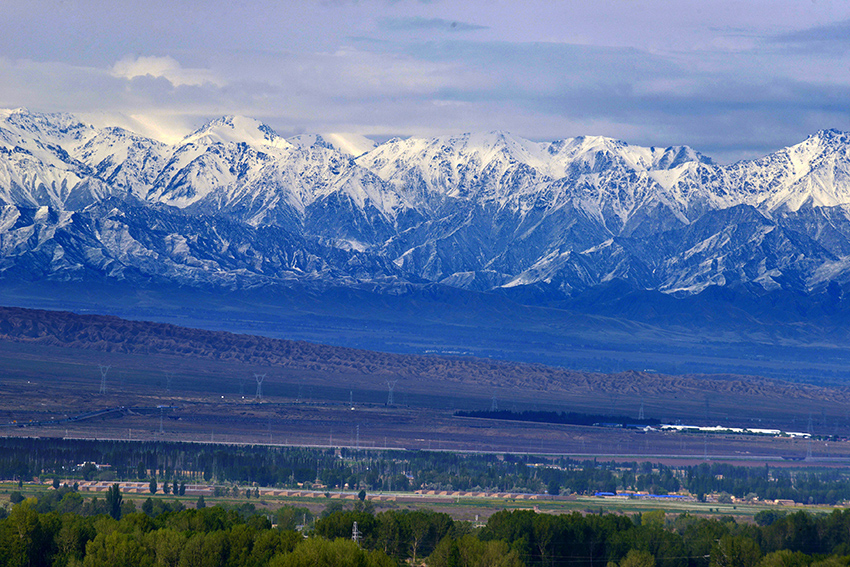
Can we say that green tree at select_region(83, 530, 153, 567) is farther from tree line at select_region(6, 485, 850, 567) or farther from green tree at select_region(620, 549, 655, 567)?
green tree at select_region(620, 549, 655, 567)

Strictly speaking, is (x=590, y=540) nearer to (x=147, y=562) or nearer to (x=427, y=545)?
(x=427, y=545)

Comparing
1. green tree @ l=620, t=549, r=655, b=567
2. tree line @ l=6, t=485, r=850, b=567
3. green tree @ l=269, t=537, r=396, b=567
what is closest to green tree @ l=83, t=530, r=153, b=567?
tree line @ l=6, t=485, r=850, b=567

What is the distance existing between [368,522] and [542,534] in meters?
15.6

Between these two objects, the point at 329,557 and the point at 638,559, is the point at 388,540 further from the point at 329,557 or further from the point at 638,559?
the point at 329,557

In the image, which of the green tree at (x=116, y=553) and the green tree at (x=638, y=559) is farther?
the green tree at (x=638, y=559)

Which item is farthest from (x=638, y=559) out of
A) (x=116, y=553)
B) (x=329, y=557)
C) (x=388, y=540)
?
(x=116, y=553)

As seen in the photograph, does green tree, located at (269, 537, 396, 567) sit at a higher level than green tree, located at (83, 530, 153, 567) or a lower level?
higher

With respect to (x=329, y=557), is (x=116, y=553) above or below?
below

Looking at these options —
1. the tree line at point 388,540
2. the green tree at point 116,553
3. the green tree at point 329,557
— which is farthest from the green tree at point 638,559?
the green tree at point 116,553

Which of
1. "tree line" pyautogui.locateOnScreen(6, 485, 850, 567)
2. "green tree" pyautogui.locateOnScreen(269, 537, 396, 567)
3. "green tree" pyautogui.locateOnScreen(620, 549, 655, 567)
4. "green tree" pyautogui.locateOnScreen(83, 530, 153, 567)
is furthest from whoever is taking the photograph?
"green tree" pyautogui.locateOnScreen(620, 549, 655, 567)

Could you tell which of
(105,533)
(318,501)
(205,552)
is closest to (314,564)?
(205,552)

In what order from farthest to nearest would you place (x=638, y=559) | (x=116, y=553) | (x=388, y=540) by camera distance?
(x=388, y=540), (x=638, y=559), (x=116, y=553)

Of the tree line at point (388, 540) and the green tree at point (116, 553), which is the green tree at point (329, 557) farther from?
the green tree at point (116, 553)

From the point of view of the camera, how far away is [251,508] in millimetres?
148750
